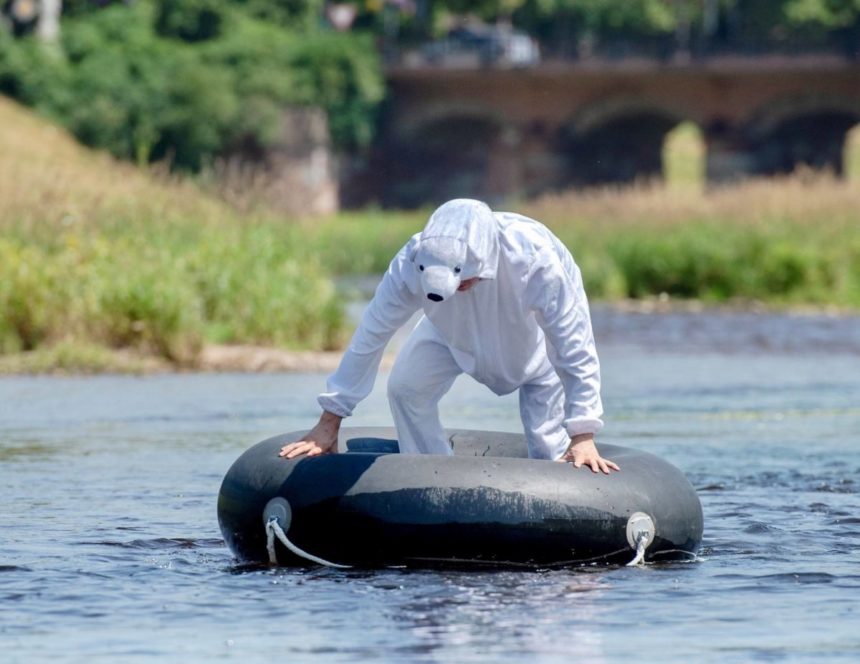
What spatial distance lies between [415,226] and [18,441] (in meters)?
25.3

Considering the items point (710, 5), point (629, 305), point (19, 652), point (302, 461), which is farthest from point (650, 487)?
point (710, 5)

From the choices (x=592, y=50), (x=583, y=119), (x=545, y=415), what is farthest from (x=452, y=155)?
(x=545, y=415)

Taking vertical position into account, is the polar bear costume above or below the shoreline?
above

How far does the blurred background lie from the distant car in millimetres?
98

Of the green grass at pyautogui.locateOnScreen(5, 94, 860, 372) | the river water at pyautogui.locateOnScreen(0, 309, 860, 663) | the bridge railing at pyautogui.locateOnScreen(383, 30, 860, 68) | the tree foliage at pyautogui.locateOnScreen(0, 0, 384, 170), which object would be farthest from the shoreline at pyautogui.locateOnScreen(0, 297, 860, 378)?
the bridge railing at pyautogui.locateOnScreen(383, 30, 860, 68)

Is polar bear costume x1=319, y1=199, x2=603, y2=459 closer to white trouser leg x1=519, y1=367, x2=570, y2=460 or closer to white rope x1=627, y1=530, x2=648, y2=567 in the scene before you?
white trouser leg x1=519, y1=367, x2=570, y2=460

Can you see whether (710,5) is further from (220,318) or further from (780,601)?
(780,601)

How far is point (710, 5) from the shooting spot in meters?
62.5

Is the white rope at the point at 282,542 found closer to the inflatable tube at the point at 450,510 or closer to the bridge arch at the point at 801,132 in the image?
the inflatable tube at the point at 450,510

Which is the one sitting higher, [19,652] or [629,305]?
[19,652]

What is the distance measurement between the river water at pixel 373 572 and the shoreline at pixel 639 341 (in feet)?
5.49

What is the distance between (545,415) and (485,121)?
5812 centimetres

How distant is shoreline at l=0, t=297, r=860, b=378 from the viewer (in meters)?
17.7

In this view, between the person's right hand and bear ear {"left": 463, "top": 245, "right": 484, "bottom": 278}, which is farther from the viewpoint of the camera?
the person's right hand
